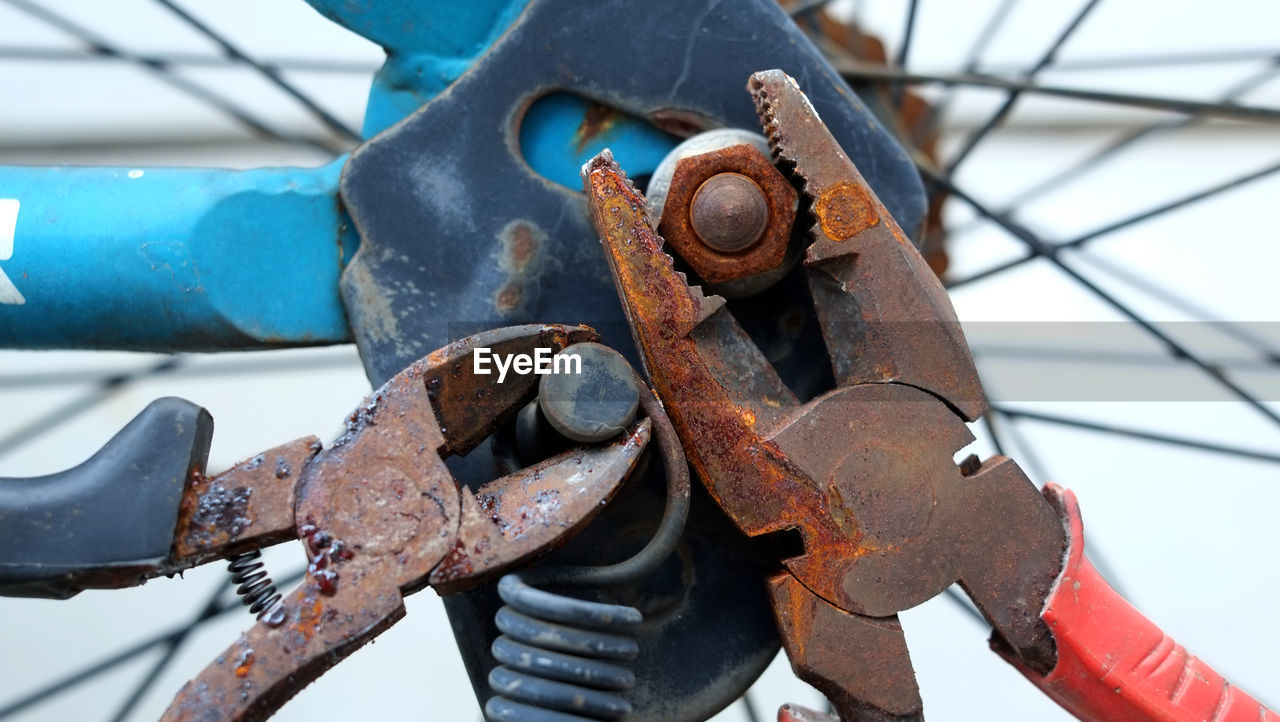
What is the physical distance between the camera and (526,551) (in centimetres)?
57

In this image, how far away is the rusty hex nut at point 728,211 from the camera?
0.62 m

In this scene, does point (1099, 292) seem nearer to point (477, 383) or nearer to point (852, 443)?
point (852, 443)

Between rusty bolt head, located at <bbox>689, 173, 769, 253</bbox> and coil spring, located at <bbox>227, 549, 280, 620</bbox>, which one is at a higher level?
rusty bolt head, located at <bbox>689, 173, 769, 253</bbox>

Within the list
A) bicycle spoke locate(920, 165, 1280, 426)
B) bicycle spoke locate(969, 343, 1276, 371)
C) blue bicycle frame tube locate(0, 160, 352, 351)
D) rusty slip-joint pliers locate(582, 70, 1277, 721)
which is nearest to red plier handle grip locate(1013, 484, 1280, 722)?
rusty slip-joint pliers locate(582, 70, 1277, 721)

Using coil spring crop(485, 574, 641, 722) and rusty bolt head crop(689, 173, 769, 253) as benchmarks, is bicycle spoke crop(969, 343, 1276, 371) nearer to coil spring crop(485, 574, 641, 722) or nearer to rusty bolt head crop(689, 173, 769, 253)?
rusty bolt head crop(689, 173, 769, 253)

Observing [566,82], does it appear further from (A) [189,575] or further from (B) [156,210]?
(A) [189,575]

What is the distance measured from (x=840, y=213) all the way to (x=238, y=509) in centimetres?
35

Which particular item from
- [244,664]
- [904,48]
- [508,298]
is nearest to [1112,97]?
[904,48]

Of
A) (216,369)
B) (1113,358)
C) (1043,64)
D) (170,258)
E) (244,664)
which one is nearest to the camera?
(244,664)

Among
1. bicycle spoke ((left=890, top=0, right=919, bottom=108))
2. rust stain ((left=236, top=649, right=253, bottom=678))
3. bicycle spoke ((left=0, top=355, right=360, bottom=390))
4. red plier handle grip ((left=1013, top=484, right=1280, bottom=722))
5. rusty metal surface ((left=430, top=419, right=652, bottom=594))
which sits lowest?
red plier handle grip ((left=1013, top=484, right=1280, bottom=722))

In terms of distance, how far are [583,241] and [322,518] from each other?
0.24 metres

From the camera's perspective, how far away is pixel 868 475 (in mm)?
610

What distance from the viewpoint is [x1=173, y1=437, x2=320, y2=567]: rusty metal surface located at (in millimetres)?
562

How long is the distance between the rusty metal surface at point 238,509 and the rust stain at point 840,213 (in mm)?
292
